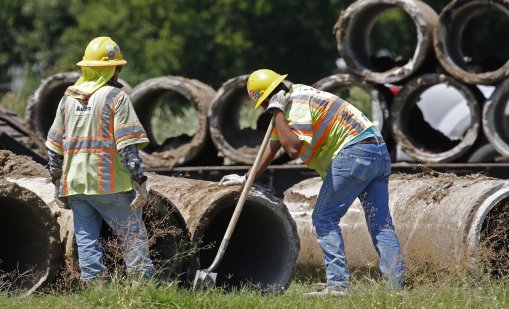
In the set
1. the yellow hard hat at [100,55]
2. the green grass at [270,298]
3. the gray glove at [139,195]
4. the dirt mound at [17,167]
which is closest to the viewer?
the green grass at [270,298]

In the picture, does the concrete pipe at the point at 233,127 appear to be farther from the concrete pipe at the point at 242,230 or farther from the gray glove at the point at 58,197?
the gray glove at the point at 58,197

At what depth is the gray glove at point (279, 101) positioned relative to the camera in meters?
8.89

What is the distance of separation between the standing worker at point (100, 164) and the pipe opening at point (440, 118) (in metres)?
5.93

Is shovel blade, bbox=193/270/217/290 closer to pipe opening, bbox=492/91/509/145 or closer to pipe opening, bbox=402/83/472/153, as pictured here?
pipe opening, bbox=492/91/509/145

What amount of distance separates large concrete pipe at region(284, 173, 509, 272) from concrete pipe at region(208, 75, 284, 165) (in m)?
2.35

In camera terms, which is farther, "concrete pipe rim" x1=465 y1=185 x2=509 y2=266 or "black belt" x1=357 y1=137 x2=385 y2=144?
"concrete pipe rim" x1=465 y1=185 x2=509 y2=266

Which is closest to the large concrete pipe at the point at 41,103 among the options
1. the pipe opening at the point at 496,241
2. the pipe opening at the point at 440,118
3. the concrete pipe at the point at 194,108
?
the concrete pipe at the point at 194,108

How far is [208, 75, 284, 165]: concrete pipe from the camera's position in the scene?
13.7 m

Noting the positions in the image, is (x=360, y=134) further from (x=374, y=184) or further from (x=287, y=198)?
(x=287, y=198)

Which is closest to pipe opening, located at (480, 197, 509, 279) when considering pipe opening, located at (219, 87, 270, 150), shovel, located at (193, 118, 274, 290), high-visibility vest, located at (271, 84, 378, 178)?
high-visibility vest, located at (271, 84, 378, 178)

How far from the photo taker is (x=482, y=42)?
3941cm

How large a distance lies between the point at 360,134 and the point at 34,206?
2490 millimetres

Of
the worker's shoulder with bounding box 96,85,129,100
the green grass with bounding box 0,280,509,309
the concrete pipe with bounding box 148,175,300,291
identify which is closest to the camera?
the green grass with bounding box 0,280,509,309

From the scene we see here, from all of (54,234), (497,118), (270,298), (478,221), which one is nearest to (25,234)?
(54,234)
